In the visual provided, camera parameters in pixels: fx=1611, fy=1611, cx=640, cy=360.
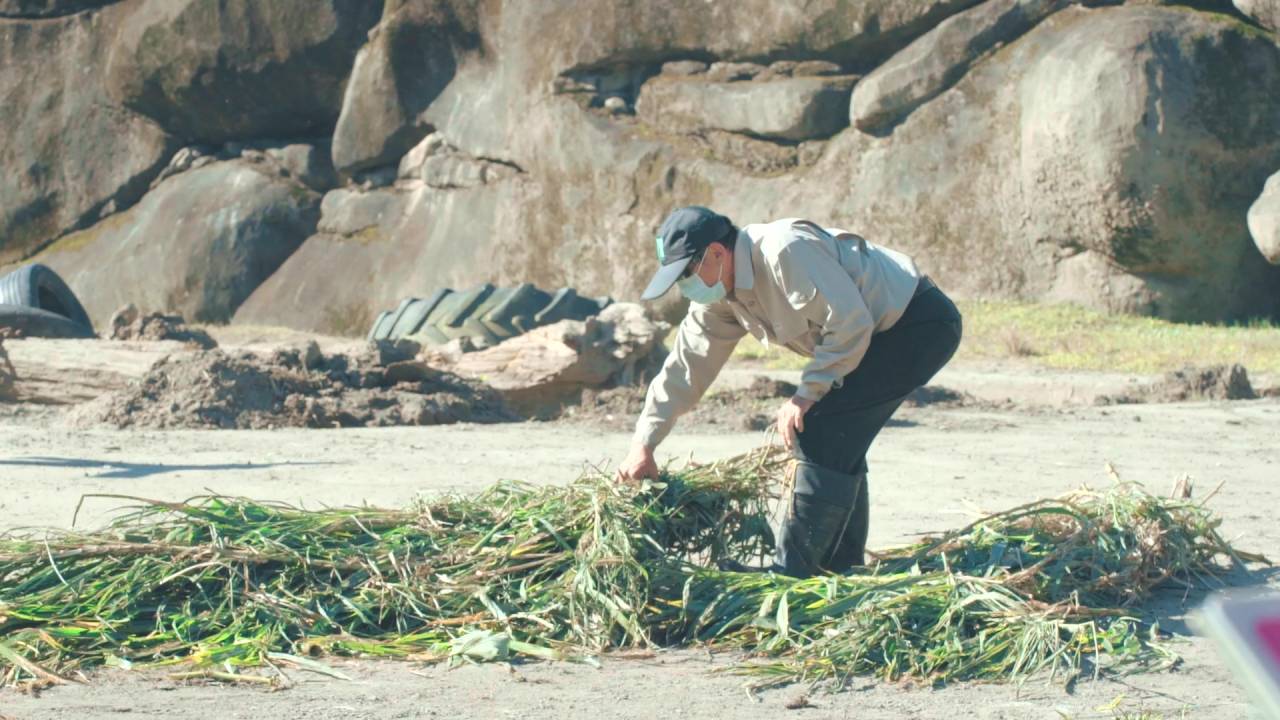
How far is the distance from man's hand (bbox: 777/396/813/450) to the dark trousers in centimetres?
14

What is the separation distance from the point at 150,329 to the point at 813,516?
8.24m

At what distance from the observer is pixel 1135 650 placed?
13.4ft

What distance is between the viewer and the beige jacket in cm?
440

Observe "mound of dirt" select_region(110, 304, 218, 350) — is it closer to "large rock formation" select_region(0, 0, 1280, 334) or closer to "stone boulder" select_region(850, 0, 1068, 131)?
"large rock formation" select_region(0, 0, 1280, 334)

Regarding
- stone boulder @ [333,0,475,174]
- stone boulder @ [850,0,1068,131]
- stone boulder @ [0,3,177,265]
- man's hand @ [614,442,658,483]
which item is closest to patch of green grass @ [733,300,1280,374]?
stone boulder @ [850,0,1068,131]

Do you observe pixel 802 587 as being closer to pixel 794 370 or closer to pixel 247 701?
pixel 247 701

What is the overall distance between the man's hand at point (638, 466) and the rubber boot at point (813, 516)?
427mm

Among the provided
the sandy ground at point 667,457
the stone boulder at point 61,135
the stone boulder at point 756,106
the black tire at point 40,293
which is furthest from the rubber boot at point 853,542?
the stone boulder at point 61,135

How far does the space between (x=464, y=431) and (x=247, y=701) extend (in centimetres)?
499

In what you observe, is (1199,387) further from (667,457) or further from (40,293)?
(40,293)

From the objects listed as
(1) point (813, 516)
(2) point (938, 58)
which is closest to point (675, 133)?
(2) point (938, 58)


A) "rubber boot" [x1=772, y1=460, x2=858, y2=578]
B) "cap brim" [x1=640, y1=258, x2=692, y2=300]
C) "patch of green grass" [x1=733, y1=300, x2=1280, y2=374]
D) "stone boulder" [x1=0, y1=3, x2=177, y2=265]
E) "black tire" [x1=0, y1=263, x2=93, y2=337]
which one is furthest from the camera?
"stone boulder" [x1=0, y1=3, x2=177, y2=265]

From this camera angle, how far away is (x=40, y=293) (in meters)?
13.5

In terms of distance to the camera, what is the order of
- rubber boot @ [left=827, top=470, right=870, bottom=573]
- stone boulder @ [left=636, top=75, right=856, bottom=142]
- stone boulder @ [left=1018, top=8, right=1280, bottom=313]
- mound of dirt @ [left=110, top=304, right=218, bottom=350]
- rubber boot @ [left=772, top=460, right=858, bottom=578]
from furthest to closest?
stone boulder @ [left=636, top=75, right=856, bottom=142]
stone boulder @ [left=1018, top=8, right=1280, bottom=313]
mound of dirt @ [left=110, top=304, right=218, bottom=350]
rubber boot @ [left=827, top=470, right=870, bottom=573]
rubber boot @ [left=772, top=460, right=858, bottom=578]
